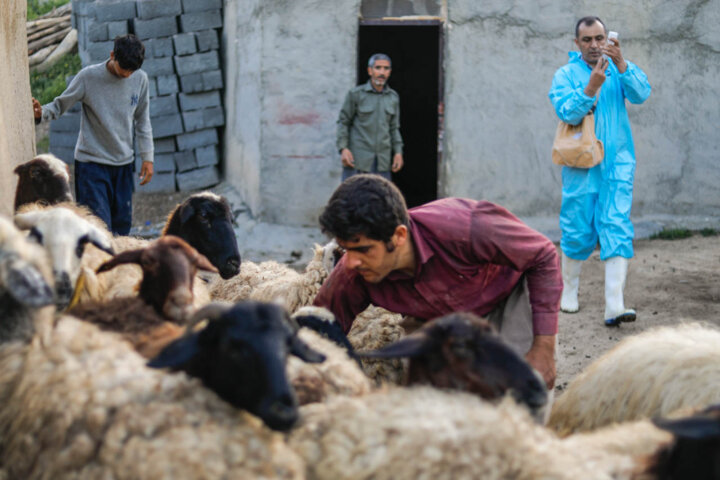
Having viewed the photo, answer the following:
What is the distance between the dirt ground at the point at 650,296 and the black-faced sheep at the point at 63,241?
10.6ft

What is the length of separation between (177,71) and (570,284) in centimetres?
651

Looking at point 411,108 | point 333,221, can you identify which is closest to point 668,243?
point 411,108

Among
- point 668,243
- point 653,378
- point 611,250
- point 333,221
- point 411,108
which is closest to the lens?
point 333,221

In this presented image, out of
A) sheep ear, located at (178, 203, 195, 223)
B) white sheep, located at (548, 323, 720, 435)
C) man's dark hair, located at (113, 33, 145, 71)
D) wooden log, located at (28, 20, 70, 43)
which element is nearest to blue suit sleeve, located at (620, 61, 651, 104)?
white sheep, located at (548, 323, 720, 435)

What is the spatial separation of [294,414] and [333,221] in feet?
3.48

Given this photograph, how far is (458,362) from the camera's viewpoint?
2535 mm

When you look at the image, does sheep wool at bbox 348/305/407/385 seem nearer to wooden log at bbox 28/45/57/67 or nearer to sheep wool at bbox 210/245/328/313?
sheep wool at bbox 210/245/328/313

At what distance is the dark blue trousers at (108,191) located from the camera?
6.19 m

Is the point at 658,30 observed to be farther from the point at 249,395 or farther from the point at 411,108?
the point at 249,395

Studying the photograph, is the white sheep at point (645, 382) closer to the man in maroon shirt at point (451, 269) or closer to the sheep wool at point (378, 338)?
the man in maroon shirt at point (451, 269)

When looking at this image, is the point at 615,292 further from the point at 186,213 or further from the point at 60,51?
the point at 60,51

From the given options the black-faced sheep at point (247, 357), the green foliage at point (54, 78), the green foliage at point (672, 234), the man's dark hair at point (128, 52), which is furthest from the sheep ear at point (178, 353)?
the green foliage at point (54, 78)

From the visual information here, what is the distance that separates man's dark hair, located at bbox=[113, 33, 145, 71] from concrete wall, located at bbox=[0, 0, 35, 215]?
2.55 ft

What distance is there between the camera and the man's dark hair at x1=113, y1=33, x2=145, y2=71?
19.9 feet
